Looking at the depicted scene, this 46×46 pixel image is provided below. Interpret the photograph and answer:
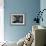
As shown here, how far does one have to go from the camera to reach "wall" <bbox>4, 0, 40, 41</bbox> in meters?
5.37

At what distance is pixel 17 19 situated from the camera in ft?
17.8

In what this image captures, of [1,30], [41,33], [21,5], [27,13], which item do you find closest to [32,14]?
[27,13]

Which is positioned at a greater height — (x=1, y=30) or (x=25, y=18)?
(x=25, y=18)

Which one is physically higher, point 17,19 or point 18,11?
point 18,11

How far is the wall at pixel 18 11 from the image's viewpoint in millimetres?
5371

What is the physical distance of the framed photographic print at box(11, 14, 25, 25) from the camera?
5.39m

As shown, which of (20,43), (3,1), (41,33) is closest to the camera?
(41,33)

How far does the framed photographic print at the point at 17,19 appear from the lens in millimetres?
5391

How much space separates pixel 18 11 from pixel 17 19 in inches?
12.6

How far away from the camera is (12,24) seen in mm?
5383

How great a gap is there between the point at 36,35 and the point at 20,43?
1.32m

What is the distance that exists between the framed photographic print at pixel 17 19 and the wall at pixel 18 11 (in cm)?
13

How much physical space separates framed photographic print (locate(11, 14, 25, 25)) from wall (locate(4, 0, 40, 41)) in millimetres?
125

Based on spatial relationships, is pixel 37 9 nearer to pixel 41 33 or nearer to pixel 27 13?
pixel 27 13
